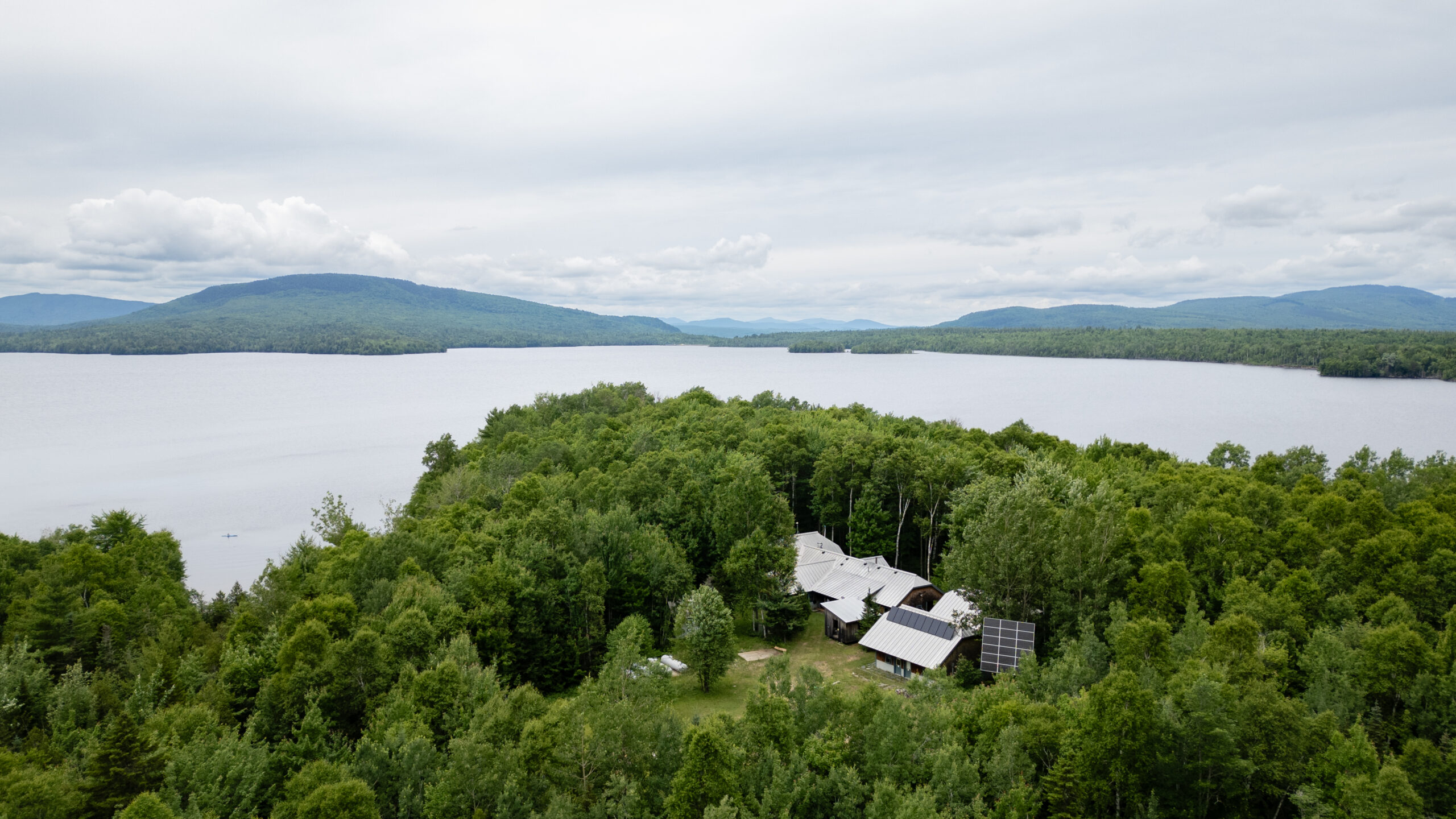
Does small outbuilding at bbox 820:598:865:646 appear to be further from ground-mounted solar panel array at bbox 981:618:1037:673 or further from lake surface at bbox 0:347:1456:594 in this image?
lake surface at bbox 0:347:1456:594

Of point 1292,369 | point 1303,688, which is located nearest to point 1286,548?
point 1303,688

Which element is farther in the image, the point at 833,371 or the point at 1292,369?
the point at 833,371

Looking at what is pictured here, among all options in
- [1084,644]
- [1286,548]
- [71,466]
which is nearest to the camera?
[1084,644]

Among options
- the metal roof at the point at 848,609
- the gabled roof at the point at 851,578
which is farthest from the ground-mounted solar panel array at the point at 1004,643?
the metal roof at the point at 848,609

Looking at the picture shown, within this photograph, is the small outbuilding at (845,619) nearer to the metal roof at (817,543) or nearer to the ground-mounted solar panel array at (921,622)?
the ground-mounted solar panel array at (921,622)

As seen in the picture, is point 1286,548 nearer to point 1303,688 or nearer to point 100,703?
point 1303,688

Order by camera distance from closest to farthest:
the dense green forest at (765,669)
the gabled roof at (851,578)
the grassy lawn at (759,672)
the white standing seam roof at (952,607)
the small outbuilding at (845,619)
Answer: the dense green forest at (765,669) → the grassy lawn at (759,672) → the white standing seam roof at (952,607) → the small outbuilding at (845,619) → the gabled roof at (851,578)
